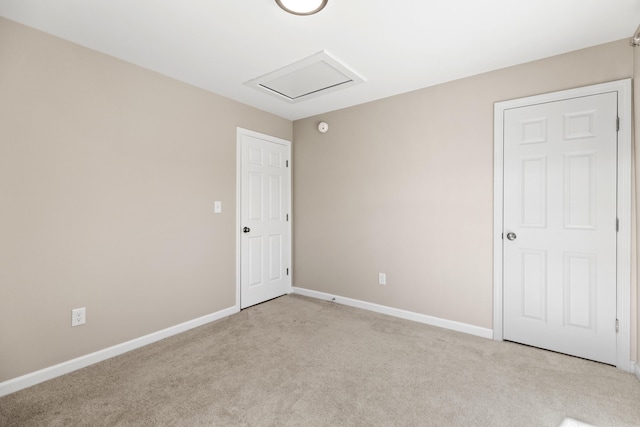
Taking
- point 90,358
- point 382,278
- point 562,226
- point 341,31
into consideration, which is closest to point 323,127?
point 341,31

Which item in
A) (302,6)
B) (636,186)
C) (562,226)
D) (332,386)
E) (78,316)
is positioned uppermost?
(302,6)

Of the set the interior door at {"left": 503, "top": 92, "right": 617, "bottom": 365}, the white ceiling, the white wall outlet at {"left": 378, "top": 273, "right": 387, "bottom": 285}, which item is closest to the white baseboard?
the white wall outlet at {"left": 378, "top": 273, "right": 387, "bottom": 285}

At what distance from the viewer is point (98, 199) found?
2.30 metres

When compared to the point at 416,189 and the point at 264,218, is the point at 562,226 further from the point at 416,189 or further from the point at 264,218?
the point at 264,218

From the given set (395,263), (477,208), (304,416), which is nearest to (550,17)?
(477,208)

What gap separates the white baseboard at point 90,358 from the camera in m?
1.91

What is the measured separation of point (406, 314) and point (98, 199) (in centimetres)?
303

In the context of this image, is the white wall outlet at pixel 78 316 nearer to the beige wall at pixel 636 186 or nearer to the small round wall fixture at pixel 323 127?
the small round wall fixture at pixel 323 127

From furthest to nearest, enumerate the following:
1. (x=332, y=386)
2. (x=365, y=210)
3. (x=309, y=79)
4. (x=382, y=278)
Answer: (x=365, y=210)
(x=382, y=278)
(x=309, y=79)
(x=332, y=386)

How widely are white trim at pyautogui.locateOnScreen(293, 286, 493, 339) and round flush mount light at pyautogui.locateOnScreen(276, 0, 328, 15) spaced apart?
283 centimetres

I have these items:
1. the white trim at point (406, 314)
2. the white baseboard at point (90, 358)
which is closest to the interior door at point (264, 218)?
the white trim at point (406, 314)

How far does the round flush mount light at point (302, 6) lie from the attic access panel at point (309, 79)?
1.71 feet

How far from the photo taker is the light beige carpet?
5.51ft

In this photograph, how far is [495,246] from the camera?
2.65 metres
